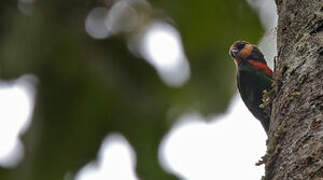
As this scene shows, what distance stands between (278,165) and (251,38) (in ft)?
3.53

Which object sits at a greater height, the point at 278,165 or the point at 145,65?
the point at 278,165

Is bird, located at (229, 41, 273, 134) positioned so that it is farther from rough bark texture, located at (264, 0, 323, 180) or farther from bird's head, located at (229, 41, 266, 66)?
rough bark texture, located at (264, 0, 323, 180)

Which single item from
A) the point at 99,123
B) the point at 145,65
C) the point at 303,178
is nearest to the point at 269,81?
the point at 145,65

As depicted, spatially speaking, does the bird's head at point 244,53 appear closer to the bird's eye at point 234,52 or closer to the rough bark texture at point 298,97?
the bird's eye at point 234,52

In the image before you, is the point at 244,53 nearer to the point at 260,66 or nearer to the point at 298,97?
the point at 260,66

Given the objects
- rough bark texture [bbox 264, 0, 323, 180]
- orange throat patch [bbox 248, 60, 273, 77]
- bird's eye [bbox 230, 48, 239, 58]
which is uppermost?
rough bark texture [bbox 264, 0, 323, 180]

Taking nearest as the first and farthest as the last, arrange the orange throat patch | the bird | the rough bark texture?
the rough bark texture → the bird → the orange throat patch

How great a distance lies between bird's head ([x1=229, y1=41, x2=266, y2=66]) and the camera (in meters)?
3.45

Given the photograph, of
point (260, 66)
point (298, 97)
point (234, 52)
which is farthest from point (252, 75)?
point (298, 97)

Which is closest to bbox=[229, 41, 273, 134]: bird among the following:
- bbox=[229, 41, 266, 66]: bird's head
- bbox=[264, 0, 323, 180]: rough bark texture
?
bbox=[229, 41, 266, 66]: bird's head

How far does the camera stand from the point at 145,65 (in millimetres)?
3238

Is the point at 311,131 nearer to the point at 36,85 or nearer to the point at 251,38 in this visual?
the point at 251,38

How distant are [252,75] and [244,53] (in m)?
0.20

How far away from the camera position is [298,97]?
7.01 feet
